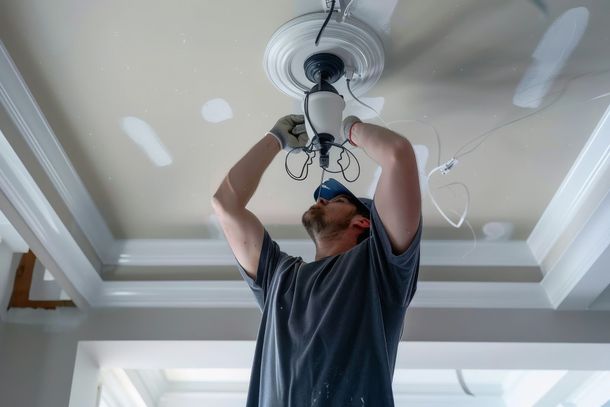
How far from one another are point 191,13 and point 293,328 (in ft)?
2.44

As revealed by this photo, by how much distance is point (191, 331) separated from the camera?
2.11 m

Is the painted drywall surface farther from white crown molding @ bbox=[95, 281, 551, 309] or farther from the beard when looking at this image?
the beard

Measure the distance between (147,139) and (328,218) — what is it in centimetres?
58

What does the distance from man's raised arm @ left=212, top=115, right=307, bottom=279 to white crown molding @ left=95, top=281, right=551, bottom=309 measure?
1.88ft

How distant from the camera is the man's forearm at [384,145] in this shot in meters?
1.39

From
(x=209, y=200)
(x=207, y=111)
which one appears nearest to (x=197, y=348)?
(x=209, y=200)

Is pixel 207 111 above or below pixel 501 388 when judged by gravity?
above

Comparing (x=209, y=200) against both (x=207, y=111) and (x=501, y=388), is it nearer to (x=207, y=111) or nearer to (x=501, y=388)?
(x=207, y=111)

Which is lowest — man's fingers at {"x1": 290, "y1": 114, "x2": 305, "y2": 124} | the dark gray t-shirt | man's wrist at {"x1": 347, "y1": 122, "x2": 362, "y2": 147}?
the dark gray t-shirt

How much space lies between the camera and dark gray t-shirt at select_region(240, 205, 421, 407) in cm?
122

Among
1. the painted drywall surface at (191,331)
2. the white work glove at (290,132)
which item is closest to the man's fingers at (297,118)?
the white work glove at (290,132)

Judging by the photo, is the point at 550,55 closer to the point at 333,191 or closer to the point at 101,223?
the point at 333,191

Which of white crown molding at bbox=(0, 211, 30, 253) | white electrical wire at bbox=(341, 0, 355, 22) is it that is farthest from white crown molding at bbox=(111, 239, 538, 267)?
white electrical wire at bbox=(341, 0, 355, 22)

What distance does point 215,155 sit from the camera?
1874 mm
